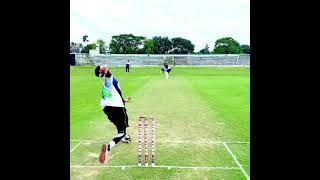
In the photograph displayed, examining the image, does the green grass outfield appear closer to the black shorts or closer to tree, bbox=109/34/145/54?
the black shorts

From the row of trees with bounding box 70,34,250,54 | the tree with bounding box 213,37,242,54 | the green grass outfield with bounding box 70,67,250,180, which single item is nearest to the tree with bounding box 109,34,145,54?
the row of trees with bounding box 70,34,250,54

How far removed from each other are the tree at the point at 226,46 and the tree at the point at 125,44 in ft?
71.4

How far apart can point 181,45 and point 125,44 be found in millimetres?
17253

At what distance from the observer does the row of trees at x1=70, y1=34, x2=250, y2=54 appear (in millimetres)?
114938

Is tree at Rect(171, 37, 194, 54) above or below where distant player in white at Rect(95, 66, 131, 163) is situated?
above

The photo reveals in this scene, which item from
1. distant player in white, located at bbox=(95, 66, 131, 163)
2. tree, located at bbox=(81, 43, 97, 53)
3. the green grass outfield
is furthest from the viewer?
tree, located at bbox=(81, 43, 97, 53)

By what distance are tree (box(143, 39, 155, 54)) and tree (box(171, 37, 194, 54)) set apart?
418 inches

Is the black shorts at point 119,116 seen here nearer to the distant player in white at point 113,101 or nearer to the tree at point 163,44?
the distant player in white at point 113,101

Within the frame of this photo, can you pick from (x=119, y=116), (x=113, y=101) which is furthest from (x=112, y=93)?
(x=119, y=116)

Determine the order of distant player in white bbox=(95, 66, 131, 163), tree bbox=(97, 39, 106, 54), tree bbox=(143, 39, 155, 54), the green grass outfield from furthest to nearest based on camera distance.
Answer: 1. tree bbox=(143, 39, 155, 54)
2. tree bbox=(97, 39, 106, 54)
3. distant player in white bbox=(95, 66, 131, 163)
4. the green grass outfield

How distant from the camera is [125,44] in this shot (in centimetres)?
12081
